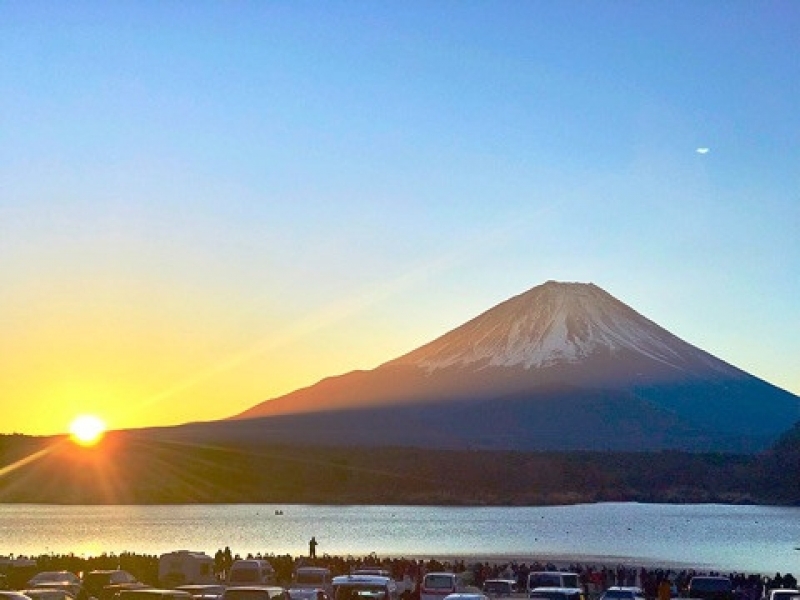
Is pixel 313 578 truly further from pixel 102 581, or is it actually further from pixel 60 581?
pixel 60 581

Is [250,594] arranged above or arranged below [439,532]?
below

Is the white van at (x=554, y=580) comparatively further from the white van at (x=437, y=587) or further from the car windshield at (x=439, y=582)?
the car windshield at (x=439, y=582)

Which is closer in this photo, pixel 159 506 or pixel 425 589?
pixel 425 589

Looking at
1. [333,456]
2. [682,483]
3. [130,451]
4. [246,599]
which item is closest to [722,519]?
[682,483]

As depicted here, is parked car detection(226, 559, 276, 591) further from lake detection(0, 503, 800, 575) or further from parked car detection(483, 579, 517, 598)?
lake detection(0, 503, 800, 575)

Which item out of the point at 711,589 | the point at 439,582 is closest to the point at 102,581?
the point at 439,582

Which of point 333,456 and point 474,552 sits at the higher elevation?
point 333,456

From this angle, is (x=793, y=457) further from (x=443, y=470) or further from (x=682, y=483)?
(x=443, y=470)

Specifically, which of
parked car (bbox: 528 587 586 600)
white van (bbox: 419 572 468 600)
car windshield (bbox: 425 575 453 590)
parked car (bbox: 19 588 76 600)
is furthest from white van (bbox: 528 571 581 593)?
parked car (bbox: 19 588 76 600)
